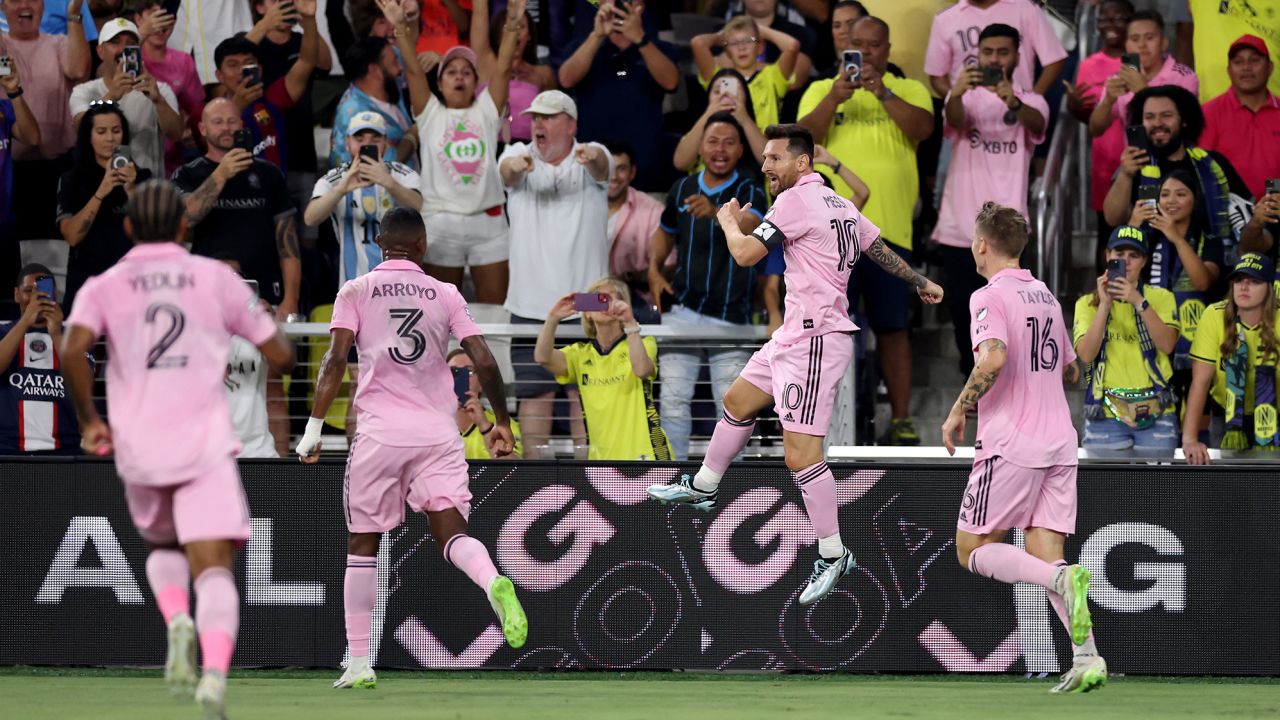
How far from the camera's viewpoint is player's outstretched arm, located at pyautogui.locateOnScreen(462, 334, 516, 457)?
901 cm

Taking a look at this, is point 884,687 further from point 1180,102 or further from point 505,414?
point 1180,102

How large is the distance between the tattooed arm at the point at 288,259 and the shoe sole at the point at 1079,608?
631cm

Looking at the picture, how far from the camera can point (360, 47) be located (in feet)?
44.6

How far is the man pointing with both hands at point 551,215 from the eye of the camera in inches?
499

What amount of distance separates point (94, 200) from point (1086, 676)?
7735 mm

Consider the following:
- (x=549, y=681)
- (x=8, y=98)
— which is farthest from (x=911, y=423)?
(x=8, y=98)

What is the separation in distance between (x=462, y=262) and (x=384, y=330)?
4391 mm

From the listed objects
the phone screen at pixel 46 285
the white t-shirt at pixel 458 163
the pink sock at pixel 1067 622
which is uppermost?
the white t-shirt at pixel 458 163

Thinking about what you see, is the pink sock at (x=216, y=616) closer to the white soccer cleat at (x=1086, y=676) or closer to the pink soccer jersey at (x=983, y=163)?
the white soccer cleat at (x=1086, y=676)

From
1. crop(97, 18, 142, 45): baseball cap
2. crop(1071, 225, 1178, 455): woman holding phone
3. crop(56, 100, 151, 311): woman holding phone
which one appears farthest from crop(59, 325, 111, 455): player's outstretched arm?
crop(97, 18, 142, 45): baseball cap

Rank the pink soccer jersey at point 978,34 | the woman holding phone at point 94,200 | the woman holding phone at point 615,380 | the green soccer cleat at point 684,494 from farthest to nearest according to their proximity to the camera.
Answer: the pink soccer jersey at point 978,34 < the woman holding phone at point 94,200 < the woman holding phone at point 615,380 < the green soccer cleat at point 684,494

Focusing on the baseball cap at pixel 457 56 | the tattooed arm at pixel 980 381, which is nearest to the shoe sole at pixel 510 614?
the tattooed arm at pixel 980 381

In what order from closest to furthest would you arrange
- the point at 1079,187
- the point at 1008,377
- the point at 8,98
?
the point at 1008,377 → the point at 8,98 → the point at 1079,187

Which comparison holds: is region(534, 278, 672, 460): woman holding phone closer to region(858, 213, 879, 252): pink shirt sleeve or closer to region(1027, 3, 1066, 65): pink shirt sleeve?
region(858, 213, 879, 252): pink shirt sleeve
